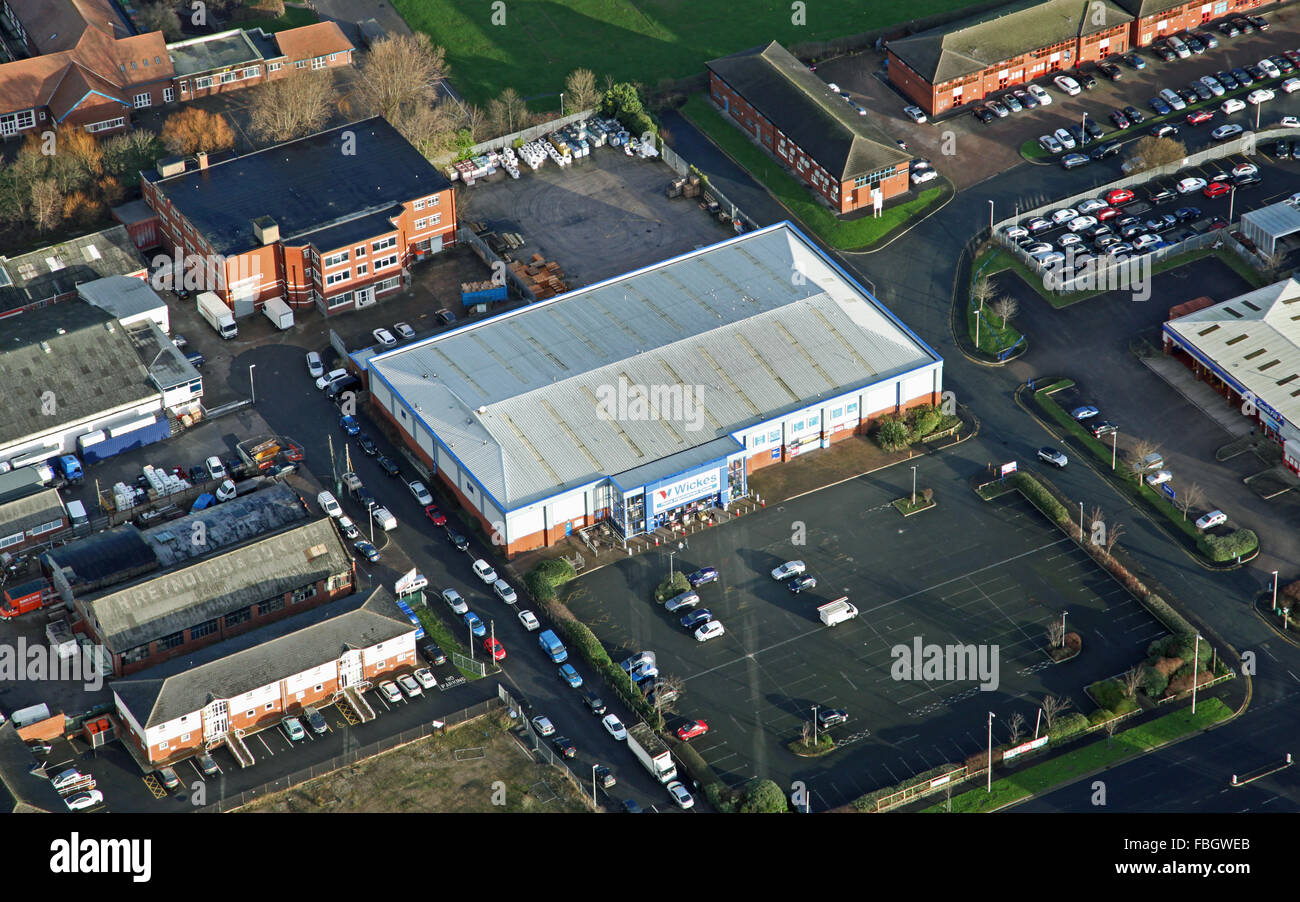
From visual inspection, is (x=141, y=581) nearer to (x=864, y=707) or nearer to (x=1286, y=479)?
(x=864, y=707)

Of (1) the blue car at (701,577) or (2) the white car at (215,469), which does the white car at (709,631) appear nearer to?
(1) the blue car at (701,577)

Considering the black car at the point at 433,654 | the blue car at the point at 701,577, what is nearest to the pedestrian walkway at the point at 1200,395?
the blue car at the point at 701,577

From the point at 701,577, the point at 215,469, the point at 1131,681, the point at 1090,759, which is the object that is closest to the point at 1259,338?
the point at 1131,681

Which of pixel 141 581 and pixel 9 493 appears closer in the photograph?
pixel 141 581

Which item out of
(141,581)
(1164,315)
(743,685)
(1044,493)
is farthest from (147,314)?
(1164,315)

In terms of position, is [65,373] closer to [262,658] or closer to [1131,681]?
[262,658]

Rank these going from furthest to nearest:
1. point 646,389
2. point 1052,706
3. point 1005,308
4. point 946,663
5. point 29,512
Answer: point 1005,308, point 646,389, point 29,512, point 946,663, point 1052,706

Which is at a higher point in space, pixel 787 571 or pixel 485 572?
pixel 485 572

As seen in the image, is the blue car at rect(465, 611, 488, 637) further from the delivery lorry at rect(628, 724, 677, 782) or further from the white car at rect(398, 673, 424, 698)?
the delivery lorry at rect(628, 724, 677, 782)
